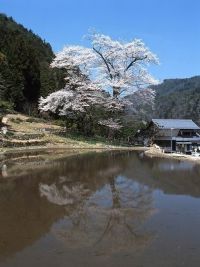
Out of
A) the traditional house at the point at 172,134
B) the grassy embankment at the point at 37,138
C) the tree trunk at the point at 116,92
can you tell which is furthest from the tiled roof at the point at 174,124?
the grassy embankment at the point at 37,138

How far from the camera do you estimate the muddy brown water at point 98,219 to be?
310 inches

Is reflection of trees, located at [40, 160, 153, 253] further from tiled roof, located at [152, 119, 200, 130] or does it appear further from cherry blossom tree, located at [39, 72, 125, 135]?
tiled roof, located at [152, 119, 200, 130]

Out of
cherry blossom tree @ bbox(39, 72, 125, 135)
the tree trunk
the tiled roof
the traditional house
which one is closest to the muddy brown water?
cherry blossom tree @ bbox(39, 72, 125, 135)

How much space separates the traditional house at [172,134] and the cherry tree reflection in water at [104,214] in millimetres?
35080

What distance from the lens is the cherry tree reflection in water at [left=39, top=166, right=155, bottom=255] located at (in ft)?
29.0

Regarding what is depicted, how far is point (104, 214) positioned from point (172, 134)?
42262 millimetres

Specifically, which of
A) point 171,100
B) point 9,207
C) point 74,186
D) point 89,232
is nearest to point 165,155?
point 74,186

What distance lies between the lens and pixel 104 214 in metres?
11.5

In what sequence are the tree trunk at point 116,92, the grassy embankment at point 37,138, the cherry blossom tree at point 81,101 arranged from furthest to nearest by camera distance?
1. the tree trunk at point 116,92
2. the cherry blossom tree at point 81,101
3. the grassy embankment at point 37,138

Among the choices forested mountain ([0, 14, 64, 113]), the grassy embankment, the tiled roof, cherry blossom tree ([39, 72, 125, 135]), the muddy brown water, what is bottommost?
the muddy brown water

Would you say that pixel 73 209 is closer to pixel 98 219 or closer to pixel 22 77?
pixel 98 219

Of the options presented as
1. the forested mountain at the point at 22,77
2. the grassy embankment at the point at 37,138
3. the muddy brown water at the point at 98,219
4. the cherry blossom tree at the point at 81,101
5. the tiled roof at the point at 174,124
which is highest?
the forested mountain at the point at 22,77

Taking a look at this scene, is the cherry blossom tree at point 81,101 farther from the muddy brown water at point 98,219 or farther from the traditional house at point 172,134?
the muddy brown water at point 98,219

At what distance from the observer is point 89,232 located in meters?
9.57
